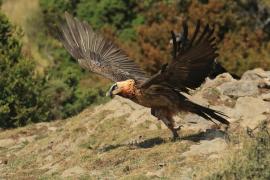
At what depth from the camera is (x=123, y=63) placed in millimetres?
15734

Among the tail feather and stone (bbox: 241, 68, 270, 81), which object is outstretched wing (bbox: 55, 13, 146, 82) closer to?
the tail feather

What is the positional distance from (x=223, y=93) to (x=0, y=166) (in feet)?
17.5

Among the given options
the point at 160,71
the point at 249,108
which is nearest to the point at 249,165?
the point at 160,71

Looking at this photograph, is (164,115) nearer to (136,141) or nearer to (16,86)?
(136,141)

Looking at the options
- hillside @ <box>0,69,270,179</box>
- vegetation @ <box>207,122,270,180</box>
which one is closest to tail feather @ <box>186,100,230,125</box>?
hillside @ <box>0,69,270,179</box>

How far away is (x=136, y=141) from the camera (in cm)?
1518

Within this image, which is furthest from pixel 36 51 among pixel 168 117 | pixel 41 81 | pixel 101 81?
pixel 168 117

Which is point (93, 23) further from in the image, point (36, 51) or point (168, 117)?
point (168, 117)

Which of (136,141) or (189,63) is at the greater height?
(189,63)

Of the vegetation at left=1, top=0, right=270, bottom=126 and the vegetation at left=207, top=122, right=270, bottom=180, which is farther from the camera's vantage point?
the vegetation at left=1, top=0, right=270, bottom=126

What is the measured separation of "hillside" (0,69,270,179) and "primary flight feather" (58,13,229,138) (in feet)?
2.11

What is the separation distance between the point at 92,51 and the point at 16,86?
999 centimetres

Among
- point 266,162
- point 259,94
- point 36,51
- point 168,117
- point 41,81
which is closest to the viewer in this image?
point 266,162

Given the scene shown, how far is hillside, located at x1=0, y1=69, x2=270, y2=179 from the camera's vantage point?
41.2ft
